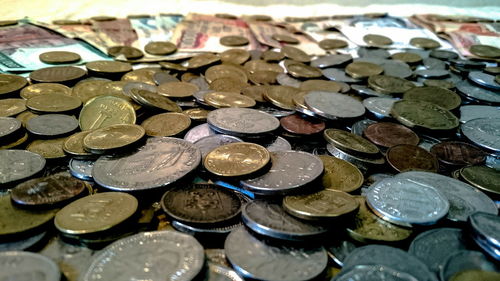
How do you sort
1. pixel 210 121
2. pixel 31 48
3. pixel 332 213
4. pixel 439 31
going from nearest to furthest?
1. pixel 332 213
2. pixel 210 121
3. pixel 31 48
4. pixel 439 31

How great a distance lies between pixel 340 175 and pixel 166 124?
0.73m

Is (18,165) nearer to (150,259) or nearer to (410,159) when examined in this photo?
(150,259)

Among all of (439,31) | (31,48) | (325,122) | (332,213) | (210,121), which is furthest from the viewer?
(439,31)

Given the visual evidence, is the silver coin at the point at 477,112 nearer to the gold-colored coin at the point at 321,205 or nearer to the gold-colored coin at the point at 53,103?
the gold-colored coin at the point at 321,205

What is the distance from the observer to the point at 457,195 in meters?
1.29

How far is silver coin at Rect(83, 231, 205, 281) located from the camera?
3.09 feet

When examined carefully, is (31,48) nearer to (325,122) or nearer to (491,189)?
(325,122)

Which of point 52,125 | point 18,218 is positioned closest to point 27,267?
point 18,218

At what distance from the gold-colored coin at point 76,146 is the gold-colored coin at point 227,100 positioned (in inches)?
21.0

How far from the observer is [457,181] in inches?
53.1

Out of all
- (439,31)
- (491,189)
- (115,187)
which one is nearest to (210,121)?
(115,187)

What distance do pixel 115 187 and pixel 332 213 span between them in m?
0.66

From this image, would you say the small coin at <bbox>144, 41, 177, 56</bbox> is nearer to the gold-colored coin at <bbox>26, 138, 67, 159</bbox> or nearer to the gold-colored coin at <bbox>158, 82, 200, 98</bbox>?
the gold-colored coin at <bbox>158, 82, 200, 98</bbox>

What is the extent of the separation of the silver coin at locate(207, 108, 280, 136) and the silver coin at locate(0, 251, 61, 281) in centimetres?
77
